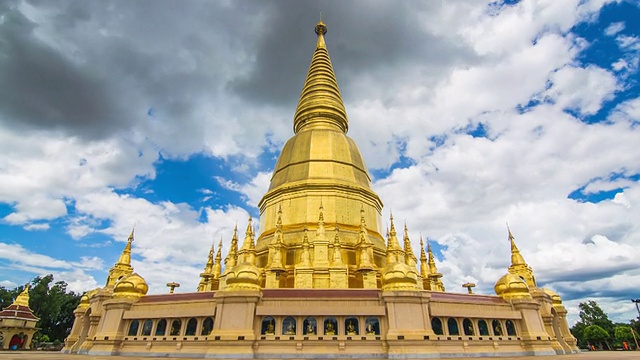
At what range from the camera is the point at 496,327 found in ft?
63.3

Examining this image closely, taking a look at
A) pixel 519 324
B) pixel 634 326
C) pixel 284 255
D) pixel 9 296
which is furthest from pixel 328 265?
pixel 634 326

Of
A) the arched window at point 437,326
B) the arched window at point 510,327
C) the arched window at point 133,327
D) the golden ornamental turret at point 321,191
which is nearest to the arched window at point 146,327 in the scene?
the arched window at point 133,327

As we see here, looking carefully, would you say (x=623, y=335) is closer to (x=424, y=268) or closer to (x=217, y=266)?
(x=424, y=268)

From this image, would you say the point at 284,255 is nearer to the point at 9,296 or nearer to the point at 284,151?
the point at 284,151

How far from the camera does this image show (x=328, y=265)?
2455 centimetres

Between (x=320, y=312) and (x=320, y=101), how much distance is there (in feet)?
80.7

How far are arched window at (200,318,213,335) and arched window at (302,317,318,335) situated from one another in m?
4.58

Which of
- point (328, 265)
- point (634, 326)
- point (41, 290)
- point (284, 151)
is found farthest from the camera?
point (634, 326)

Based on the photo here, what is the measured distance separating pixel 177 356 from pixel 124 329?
4285mm

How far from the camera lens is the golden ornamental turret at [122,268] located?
25.9 m

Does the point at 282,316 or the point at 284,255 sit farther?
the point at 284,255

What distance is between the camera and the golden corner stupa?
651 inches

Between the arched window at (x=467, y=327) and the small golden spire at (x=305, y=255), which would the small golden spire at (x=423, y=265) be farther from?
the arched window at (x=467, y=327)

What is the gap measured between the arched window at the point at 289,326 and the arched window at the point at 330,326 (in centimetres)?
148
